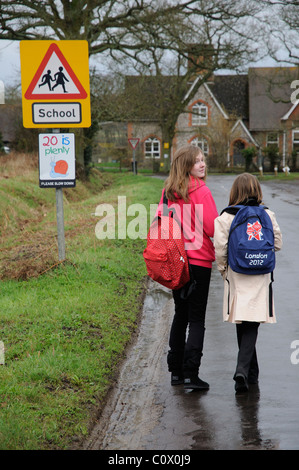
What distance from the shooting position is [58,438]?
4.16m

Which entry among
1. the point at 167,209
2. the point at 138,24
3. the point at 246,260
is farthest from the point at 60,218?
the point at 138,24

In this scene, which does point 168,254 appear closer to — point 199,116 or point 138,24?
point 138,24

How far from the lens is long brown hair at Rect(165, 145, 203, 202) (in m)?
5.30

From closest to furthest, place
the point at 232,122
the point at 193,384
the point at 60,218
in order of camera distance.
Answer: the point at 193,384
the point at 60,218
the point at 232,122

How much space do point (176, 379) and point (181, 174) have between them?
175cm

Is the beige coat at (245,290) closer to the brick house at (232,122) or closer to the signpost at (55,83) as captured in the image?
the signpost at (55,83)

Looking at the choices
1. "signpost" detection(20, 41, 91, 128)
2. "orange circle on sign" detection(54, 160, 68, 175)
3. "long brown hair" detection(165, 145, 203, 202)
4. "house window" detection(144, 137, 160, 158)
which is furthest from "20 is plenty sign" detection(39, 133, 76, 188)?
"house window" detection(144, 137, 160, 158)

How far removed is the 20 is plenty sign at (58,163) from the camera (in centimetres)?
865

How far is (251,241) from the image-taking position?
5039 mm

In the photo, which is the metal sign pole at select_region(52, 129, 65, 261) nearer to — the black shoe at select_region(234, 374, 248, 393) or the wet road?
the wet road

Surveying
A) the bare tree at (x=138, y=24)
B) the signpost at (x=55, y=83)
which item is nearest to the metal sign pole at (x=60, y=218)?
the signpost at (x=55, y=83)

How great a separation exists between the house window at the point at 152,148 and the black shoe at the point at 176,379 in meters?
61.4

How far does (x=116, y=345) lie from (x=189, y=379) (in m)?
1.20

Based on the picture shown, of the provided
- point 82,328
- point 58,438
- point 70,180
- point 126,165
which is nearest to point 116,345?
point 82,328
